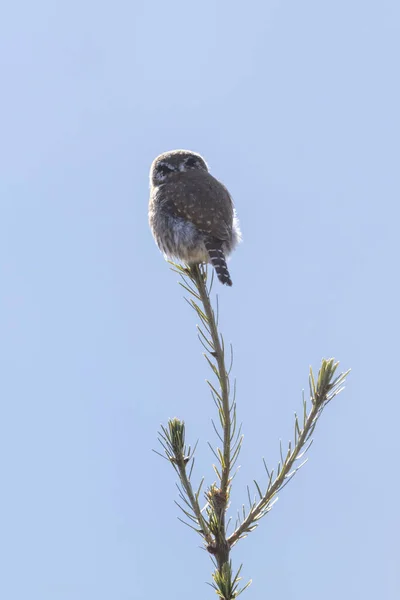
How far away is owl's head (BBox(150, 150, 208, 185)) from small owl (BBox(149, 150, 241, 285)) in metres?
0.15

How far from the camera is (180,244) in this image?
6266 millimetres

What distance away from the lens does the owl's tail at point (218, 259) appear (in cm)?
547

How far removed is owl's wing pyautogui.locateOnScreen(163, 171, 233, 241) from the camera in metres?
6.33

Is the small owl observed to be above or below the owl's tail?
above

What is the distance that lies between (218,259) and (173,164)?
227cm

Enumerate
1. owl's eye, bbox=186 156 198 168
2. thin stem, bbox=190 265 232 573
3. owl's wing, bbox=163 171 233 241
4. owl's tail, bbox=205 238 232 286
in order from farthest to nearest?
owl's eye, bbox=186 156 198 168
owl's wing, bbox=163 171 233 241
owl's tail, bbox=205 238 232 286
thin stem, bbox=190 265 232 573

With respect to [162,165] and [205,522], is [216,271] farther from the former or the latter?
[205,522]

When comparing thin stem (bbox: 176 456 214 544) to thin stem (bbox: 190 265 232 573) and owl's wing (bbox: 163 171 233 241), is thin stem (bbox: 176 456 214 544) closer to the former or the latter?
thin stem (bbox: 190 265 232 573)

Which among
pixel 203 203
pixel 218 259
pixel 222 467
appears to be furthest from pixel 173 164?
pixel 222 467

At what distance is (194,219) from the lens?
6.39 meters

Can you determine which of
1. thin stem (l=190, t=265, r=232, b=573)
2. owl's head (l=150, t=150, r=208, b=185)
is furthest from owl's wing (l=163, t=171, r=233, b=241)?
thin stem (l=190, t=265, r=232, b=573)

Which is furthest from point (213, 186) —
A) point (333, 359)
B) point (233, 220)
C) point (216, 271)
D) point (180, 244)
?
point (333, 359)

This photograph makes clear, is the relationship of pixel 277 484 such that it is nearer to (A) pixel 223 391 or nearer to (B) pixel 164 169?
(A) pixel 223 391

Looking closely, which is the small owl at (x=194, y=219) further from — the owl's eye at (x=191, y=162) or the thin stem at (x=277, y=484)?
the thin stem at (x=277, y=484)
